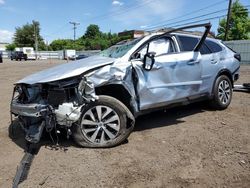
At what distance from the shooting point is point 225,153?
4051 mm

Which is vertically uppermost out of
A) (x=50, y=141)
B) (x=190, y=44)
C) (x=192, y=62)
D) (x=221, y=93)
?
(x=190, y=44)

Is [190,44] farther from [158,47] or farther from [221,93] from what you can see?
[221,93]

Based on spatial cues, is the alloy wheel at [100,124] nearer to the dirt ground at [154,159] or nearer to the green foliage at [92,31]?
the dirt ground at [154,159]

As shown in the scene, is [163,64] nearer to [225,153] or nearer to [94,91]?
[94,91]

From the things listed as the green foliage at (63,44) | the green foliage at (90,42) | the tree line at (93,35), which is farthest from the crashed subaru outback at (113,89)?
the green foliage at (63,44)

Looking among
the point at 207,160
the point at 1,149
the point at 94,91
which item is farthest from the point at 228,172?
the point at 1,149

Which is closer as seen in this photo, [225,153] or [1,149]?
[225,153]

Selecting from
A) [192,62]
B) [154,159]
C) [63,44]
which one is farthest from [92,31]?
[154,159]

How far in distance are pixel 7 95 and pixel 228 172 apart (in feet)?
25.0

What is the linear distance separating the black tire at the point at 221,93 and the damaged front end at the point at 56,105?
3.11 meters

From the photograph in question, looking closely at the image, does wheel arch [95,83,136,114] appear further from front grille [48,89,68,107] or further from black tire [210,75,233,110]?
black tire [210,75,233,110]

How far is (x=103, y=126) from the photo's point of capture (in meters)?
4.34

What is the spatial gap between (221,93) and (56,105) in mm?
3796

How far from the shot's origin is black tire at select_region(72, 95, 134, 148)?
4.26 m
